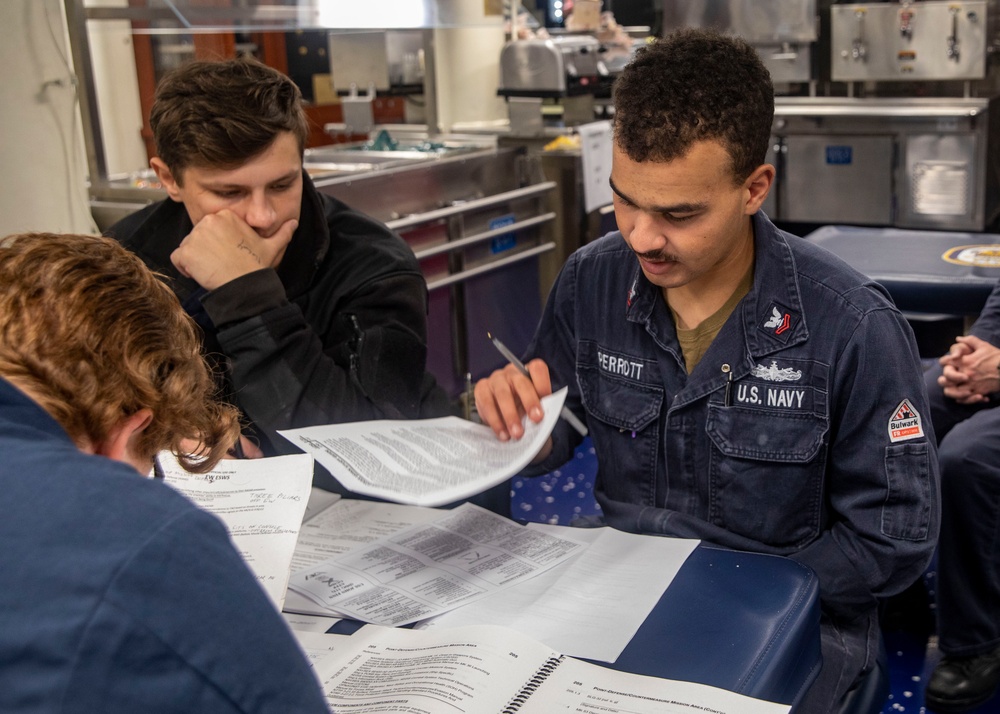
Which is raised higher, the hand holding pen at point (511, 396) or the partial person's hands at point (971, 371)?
the hand holding pen at point (511, 396)

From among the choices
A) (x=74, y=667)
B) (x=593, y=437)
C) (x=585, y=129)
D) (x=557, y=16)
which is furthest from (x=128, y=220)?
(x=557, y=16)

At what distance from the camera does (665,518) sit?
141 cm

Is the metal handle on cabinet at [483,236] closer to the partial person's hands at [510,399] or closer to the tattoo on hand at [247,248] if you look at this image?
the tattoo on hand at [247,248]

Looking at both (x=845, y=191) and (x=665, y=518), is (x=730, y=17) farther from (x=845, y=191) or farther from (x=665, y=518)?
(x=665, y=518)

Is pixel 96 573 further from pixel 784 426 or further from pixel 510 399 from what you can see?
pixel 784 426

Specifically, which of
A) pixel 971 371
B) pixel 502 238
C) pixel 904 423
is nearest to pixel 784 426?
pixel 904 423

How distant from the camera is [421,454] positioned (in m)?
1.30

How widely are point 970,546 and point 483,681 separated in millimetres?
1525

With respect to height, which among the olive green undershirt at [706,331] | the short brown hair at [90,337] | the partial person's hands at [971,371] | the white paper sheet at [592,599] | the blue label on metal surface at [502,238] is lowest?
the partial person's hands at [971,371]

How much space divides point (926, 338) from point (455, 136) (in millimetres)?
2571

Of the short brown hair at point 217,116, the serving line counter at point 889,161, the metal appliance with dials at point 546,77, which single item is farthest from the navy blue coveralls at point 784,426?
the serving line counter at point 889,161

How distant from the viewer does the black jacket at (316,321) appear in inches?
64.3

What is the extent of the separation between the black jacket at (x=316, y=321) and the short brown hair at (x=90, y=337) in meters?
0.79

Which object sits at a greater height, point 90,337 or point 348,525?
point 90,337
